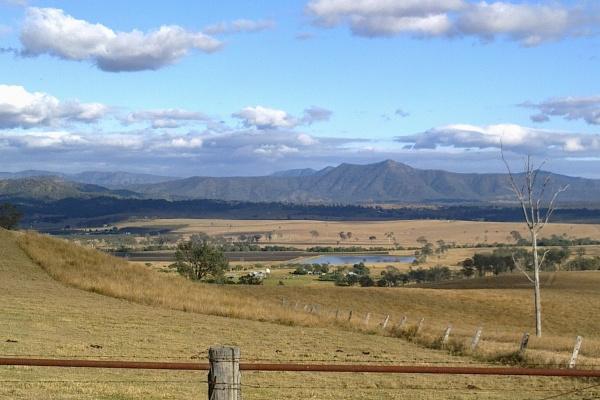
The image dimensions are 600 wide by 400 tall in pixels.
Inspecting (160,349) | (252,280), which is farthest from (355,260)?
(160,349)

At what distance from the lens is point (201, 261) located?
94.7 m

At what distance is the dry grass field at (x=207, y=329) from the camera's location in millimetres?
17984

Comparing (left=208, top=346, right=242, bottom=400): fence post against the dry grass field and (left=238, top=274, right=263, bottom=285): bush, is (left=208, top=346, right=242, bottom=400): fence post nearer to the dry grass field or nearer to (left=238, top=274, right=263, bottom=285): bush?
the dry grass field

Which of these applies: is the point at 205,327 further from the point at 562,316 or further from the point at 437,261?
the point at 437,261

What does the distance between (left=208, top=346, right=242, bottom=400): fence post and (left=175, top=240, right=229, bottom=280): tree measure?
85.9 meters

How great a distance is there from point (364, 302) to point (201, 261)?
117 ft

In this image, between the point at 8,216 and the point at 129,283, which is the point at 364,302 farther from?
the point at 8,216

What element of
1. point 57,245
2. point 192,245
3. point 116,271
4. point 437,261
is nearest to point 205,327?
point 116,271

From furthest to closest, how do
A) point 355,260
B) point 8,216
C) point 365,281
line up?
point 355,260, point 365,281, point 8,216

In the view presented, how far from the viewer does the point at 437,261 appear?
15375 centimetres

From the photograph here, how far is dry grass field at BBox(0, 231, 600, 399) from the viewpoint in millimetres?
17984

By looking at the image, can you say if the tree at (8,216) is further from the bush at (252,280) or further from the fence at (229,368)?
the fence at (229,368)

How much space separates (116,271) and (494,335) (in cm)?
2638

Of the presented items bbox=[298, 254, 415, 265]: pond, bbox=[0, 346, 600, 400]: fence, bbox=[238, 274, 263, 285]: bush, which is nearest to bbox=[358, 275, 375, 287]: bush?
bbox=[238, 274, 263, 285]: bush
